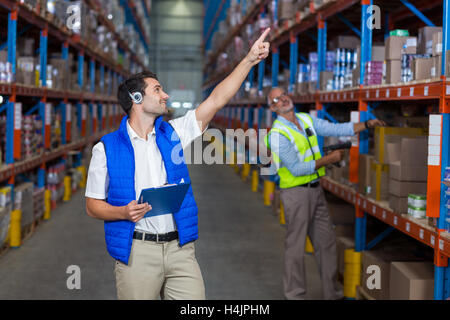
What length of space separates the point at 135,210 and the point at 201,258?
3.74m

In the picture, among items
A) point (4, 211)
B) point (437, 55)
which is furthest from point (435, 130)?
point (4, 211)

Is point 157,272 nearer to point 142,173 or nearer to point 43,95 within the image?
point 142,173

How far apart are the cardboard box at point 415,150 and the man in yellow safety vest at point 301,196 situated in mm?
692

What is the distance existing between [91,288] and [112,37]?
36.6 ft

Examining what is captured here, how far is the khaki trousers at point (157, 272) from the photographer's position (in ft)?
9.04

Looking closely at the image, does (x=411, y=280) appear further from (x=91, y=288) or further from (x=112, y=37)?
(x=112, y=37)

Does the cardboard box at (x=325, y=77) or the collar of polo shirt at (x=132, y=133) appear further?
the cardboard box at (x=325, y=77)

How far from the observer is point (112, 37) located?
1512 cm

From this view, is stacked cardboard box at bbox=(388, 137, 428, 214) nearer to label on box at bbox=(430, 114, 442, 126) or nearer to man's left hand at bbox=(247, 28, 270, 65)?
label on box at bbox=(430, 114, 442, 126)

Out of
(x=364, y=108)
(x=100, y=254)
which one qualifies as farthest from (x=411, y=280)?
(x=100, y=254)

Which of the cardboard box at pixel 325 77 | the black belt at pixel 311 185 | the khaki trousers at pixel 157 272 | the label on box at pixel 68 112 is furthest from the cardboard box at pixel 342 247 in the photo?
the label on box at pixel 68 112

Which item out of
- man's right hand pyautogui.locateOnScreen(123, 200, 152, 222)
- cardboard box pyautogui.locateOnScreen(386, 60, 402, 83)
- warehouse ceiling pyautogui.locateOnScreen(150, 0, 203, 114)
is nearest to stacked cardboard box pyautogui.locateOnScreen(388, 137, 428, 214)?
cardboard box pyautogui.locateOnScreen(386, 60, 402, 83)

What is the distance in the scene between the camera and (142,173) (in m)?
2.79

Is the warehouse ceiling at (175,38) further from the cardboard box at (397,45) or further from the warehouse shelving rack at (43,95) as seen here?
the cardboard box at (397,45)
